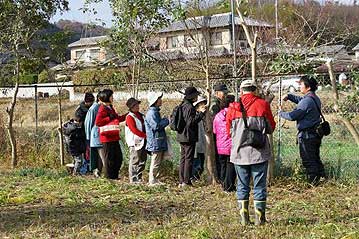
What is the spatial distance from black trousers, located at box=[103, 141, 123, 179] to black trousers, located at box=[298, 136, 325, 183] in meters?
3.12

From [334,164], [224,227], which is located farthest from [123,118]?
[224,227]

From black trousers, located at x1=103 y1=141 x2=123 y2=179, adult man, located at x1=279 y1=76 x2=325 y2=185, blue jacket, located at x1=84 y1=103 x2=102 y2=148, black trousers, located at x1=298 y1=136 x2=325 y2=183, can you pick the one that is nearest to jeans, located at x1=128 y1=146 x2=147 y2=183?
black trousers, located at x1=103 y1=141 x2=123 y2=179

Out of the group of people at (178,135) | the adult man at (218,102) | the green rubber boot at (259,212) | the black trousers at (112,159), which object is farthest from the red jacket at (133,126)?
the green rubber boot at (259,212)

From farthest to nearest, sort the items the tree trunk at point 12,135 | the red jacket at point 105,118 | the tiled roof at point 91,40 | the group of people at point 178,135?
the tiled roof at point 91,40, the tree trunk at point 12,135, the red jacket at point 105,118, the group of people at point 178,135

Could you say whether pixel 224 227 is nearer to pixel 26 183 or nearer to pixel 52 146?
pixel 26 183

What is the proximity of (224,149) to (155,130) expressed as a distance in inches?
51.3

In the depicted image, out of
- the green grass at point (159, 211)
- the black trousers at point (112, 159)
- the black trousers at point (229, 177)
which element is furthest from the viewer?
the black trousers at point (112, 159)

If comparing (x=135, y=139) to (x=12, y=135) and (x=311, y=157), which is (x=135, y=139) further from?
(x=12, y=135)

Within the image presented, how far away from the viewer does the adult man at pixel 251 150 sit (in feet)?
22.3

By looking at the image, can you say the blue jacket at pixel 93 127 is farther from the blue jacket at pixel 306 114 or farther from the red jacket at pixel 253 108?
the red jacket at pixel 253 108

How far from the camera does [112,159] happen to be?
10.7 meters

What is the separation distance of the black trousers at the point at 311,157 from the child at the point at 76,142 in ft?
13.3

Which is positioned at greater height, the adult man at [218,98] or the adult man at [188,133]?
the adult man at [218,98]

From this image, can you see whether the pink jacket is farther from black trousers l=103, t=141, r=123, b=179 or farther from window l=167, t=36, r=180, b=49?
window l=167, t=36, r=180, b=49
